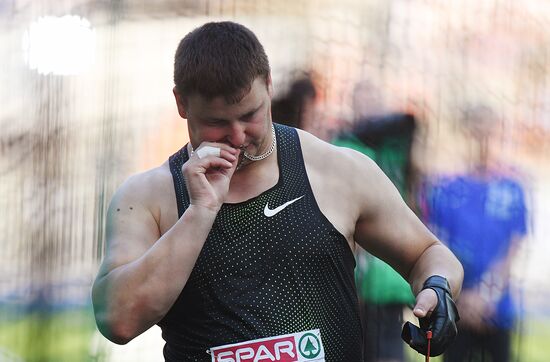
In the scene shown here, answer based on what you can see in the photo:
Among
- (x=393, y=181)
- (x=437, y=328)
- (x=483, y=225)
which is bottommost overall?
(x=483, y=225)

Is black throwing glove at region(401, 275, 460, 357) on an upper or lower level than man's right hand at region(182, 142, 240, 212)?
lower

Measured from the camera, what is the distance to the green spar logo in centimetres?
273

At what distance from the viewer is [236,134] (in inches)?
104

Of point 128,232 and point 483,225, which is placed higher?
point 128,232

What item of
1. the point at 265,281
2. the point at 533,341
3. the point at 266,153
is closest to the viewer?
the point at 265,281

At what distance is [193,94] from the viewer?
2.65m

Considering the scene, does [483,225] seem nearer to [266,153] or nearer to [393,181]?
[393,181]

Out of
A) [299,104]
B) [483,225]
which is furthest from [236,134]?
[483,225]

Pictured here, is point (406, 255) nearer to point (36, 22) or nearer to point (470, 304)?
point (470, 304)

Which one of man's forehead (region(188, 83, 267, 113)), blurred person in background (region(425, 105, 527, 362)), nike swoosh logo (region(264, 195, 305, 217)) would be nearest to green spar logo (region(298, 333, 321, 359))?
nike swoosh logo (region(264, 195, 305, 217))

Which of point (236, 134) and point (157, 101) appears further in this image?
point (157, 101)

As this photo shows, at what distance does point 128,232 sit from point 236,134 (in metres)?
0.41

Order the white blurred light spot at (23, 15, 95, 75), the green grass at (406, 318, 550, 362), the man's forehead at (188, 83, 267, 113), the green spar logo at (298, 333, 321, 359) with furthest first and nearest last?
the white blurred light spot at (23, 15, 95, 75) < the green grass at (406, 318, 550, 362) < the green spar logo at (298, 333, 321, 359) < the man's forehead at (188, 83, 267, 113)

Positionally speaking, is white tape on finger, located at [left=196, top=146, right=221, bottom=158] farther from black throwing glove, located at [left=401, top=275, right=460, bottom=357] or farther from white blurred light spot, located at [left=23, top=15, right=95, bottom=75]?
white blurred light spot, located at [left=23, top=15, right=95, bottom=75]
